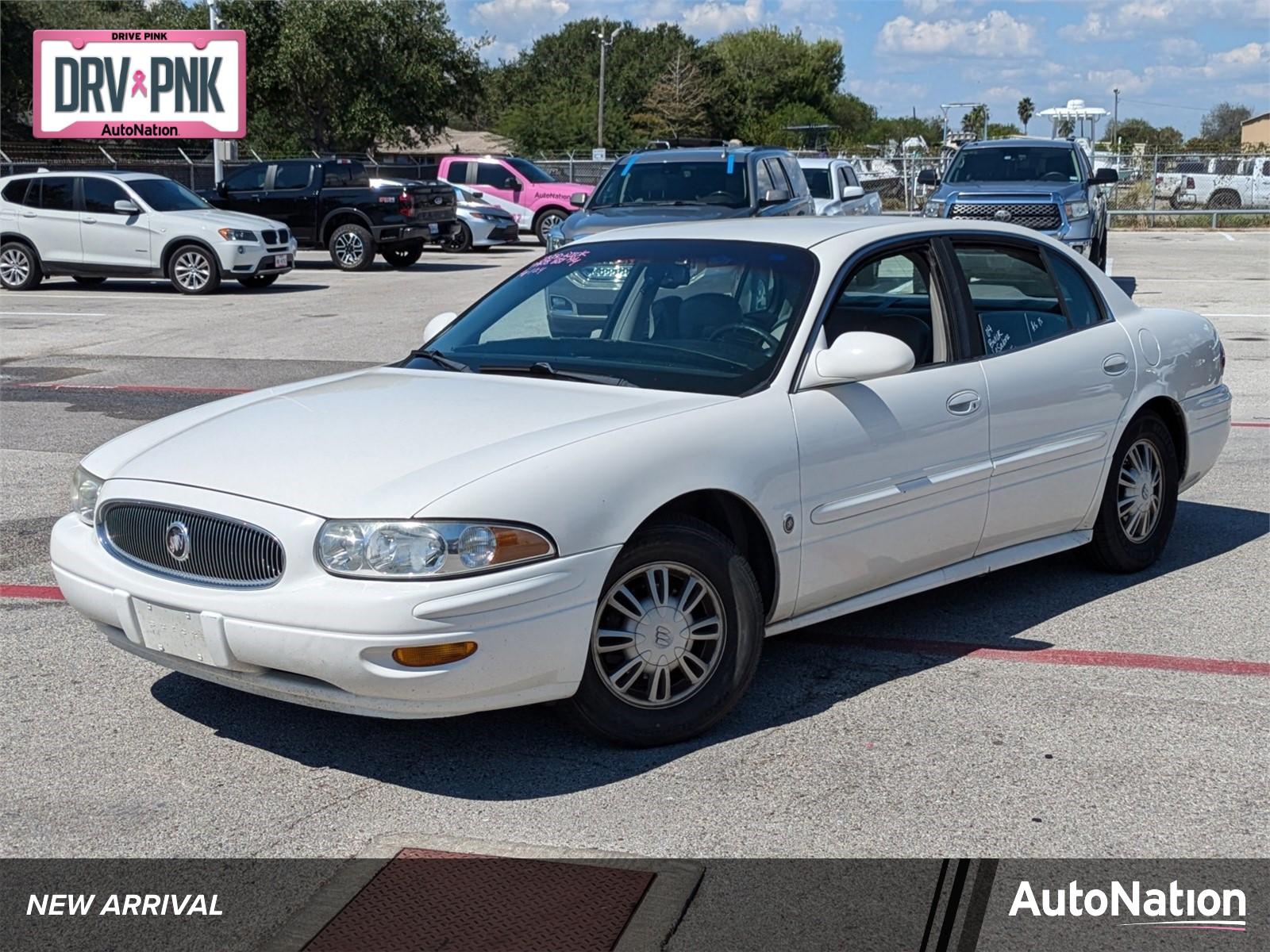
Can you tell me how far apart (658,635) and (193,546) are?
1341 mm

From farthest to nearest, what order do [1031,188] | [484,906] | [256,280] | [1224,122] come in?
[1224,122] → [256,280] → [1031,188] → [484,906]

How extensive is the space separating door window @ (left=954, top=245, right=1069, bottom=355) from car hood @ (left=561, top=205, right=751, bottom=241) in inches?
366

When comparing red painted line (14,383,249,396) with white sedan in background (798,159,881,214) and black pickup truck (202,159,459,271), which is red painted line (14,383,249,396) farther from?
black pickup truck (202,159,459,271)

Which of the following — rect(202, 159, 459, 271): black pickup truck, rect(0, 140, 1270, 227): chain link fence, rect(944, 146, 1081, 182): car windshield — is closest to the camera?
rect(944, 146, 1081, 182): car windshield

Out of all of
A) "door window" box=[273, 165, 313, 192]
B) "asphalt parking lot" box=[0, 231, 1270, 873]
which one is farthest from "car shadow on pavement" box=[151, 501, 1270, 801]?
"door window" box=[273, 165, 313, 192]

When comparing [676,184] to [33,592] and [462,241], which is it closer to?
[33,592]

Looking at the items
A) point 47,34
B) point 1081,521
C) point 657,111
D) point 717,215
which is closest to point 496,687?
A: point 1081,521

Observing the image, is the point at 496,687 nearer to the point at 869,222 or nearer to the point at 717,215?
the point at 869,222

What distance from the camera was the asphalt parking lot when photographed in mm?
3951

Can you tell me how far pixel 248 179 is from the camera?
85.7ft

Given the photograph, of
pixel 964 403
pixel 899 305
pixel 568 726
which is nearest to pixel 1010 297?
pixel 899 305

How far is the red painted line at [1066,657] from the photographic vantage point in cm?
532

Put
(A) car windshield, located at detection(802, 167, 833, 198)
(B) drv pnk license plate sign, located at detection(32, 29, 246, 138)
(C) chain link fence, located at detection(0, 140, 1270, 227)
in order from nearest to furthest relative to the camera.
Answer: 1. (A) car windshield, located at detection(802, 167, 833, 198)
2. (B) drv pnk license plate sign, located at detection(32, 29, 246, 138)
3. (C) chain link fence, located at detection(0, 140, 1270, 227)

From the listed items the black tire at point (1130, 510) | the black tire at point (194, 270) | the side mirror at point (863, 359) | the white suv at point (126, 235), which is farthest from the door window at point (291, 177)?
the side mirror at point (863, 359)
